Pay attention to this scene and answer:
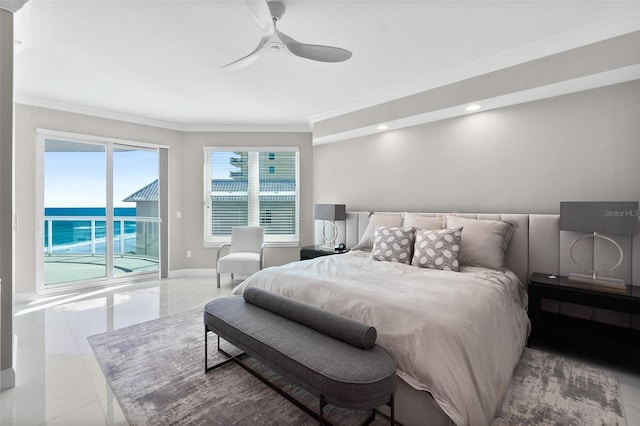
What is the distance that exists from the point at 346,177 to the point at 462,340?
345cm

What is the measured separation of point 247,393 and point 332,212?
275 centimetres

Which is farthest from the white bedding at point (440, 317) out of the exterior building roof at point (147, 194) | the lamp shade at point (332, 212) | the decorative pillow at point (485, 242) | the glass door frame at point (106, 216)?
the exterior building roof at point (147, 194)

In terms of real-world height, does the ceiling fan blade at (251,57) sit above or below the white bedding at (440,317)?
above

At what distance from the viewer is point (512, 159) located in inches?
124

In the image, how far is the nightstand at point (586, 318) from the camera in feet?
7.24

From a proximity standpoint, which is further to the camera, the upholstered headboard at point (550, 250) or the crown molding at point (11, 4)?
the upholstered headboard at point (550, 250)

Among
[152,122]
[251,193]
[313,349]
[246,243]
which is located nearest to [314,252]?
[246,243]

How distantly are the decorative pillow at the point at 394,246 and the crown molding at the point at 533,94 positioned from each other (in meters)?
1.51

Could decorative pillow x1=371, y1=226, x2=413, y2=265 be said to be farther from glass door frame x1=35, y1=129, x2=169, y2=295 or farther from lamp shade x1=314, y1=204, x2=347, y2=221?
glass door frame x1=35, y1=129, x2=169, y2=295

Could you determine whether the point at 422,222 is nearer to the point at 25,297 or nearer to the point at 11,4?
the point at 11,4

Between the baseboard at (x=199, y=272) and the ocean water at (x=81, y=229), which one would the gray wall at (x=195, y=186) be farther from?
the ocean water at (x=81, y=229)

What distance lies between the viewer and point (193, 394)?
197cm

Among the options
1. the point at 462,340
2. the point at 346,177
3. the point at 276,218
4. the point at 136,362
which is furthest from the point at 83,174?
the point at 462,340

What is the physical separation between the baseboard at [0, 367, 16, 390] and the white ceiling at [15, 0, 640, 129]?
2.70 m
